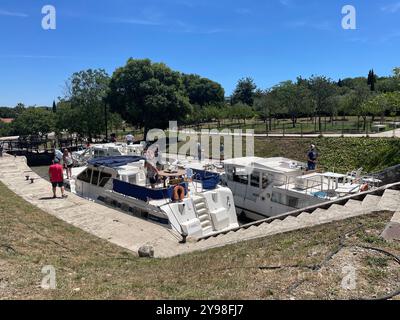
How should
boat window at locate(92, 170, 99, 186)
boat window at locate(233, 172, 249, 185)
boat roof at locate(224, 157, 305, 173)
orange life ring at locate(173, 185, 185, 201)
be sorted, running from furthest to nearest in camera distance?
1. boat window at locate(233, 172, 249, 185)
2. boat roof at locate(224, 157, 305, 173)
3. boat window at locate(92, 170, 99, 186)
4. orange life ring at locate(173, 185, 185, 201)

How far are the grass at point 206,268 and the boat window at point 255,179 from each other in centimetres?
927

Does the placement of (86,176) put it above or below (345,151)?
below

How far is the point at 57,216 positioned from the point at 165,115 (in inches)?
1192

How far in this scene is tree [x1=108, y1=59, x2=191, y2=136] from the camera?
4194 cm

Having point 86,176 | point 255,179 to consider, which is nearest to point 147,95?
point 86,176

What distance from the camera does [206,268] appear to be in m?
7.57

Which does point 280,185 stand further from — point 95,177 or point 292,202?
point 95,177

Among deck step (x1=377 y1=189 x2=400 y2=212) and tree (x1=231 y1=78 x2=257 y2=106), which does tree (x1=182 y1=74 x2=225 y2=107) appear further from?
deck step (x1=377 y1=189 x2=400 y2=212)

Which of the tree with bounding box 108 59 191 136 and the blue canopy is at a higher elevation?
the tree with bounding box 108 59 191 136

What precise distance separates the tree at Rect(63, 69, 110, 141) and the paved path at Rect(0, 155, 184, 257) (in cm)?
2929

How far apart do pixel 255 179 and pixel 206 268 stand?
38.1ft

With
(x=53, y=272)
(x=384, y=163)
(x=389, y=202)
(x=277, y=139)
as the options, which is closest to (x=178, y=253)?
(x=53, y=272)

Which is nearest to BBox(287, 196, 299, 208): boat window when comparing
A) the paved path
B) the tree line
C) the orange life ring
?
the orange life ring

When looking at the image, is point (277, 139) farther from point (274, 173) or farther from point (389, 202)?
point (389, 202)
